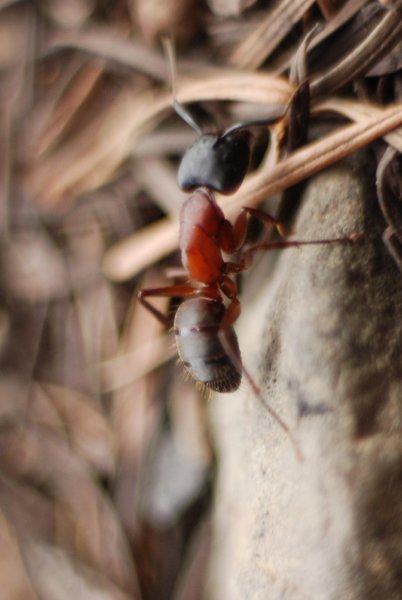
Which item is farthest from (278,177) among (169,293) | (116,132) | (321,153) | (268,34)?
(116,132)

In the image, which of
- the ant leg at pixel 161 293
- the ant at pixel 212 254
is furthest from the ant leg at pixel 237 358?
the ant leg at pixel 161 293

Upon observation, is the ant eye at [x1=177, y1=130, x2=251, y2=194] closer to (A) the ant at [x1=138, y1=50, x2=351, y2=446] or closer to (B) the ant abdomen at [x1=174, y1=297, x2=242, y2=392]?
(A) the ant at [x1=138, y1=50, x2=351, y2=446]

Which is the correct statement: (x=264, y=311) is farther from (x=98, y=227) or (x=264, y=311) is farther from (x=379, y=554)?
(x=98, y=227)

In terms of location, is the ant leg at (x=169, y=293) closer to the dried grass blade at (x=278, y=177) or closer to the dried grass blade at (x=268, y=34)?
the dried grass blade at (x=278, y=177)

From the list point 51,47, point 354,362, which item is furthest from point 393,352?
point 51,47

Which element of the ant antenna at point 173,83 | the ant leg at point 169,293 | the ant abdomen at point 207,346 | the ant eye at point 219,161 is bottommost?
the ant abdomen at point 207,346

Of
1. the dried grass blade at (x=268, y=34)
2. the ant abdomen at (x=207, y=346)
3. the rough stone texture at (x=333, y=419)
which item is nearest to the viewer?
the rough stone texture at (x=333, y=419)
